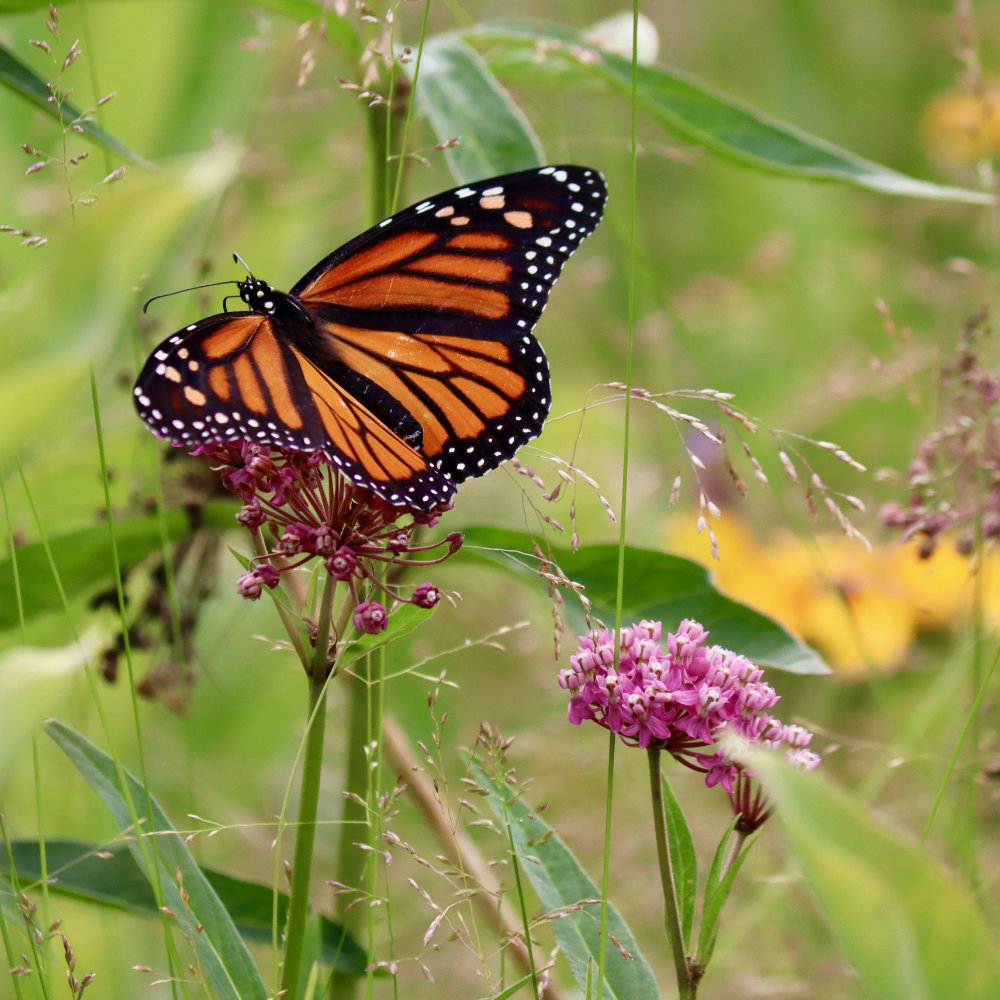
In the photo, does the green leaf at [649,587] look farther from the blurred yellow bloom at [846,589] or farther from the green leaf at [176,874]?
the blurred yellow bloom at [846,589]

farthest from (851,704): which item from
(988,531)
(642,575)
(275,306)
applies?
(275,306)

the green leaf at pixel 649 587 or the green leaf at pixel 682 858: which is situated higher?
the green leaf at pixel 649 587

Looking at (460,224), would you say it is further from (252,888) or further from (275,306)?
(252,888)

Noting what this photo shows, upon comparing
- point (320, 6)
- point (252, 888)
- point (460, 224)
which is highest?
point (320, 6)

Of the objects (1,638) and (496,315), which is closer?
(496,315)

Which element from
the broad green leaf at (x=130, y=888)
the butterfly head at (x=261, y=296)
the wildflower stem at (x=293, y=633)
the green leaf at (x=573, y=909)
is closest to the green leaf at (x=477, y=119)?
the butterfly head at (x=261, y=296)

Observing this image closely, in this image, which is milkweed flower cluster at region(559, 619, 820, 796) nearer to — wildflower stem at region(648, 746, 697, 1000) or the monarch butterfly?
wildflower stem at region(648, 746, 697, 1000)

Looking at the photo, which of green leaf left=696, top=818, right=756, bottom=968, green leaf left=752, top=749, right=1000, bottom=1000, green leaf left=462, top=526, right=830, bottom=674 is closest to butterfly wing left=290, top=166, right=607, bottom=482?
green leaf left=462, top=526, right=830, bottom=674
